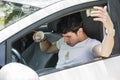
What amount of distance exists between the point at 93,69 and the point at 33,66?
1.77 feet

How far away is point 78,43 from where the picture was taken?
4.07 meters

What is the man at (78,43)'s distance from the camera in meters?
3.89

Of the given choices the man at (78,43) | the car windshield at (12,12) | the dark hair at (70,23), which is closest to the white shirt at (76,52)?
the man at (78,43)

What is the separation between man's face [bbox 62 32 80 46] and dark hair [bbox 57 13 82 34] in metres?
0.03

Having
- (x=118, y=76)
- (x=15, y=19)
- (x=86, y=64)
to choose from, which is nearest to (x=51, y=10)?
(x=15, y=19)

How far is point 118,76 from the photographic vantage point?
13.2ft

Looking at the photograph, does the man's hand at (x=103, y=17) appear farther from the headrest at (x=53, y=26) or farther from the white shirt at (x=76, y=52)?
the headrest at (x=53, y=26)

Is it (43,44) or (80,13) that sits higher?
(80,13)

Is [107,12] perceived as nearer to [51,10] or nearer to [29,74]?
[51,10]

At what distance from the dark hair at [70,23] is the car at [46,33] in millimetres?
41

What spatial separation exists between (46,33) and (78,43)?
1.06ft

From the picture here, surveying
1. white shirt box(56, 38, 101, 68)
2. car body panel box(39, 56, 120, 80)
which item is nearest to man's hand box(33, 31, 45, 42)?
white shirt box(56, 38, 101, 68)

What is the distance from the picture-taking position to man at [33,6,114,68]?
12.8ft

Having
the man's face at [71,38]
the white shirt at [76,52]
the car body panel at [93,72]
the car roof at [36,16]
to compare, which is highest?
the car roof at [36,16]
